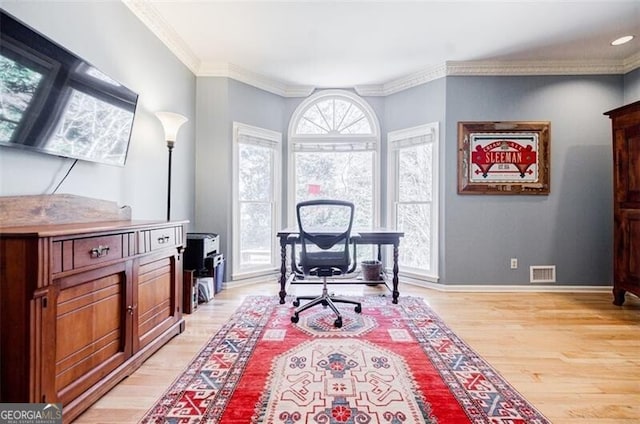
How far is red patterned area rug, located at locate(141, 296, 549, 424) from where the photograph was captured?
1500 millimetres

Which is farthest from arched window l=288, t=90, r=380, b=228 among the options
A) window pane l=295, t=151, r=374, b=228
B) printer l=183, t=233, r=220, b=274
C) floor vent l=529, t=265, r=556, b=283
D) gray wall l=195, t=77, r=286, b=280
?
floor vent l=529, t=265, r=556, b=283

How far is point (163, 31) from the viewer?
2920 mm

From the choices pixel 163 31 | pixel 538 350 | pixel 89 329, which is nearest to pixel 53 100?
pixel 89 329

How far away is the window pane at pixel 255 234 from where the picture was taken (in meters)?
3.98

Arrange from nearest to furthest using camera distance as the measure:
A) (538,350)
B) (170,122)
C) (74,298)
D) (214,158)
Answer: (74,298) → (538,350) → (170,122) → (214,158)

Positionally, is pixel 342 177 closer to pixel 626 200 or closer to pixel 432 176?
pixel 432 176

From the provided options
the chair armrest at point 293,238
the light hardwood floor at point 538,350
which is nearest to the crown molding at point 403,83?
the chair armrest at point 293,238

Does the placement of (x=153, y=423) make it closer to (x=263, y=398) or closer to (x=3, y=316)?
(x=263, y=398)

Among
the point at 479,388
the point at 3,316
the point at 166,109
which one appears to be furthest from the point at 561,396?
the point at 166,109

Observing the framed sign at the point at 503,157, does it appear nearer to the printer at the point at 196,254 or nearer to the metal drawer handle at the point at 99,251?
the printer at the point at 196,254

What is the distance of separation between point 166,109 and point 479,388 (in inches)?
131

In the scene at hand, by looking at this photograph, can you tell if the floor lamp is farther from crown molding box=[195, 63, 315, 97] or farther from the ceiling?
crown molding box=[195, 63, 315, 97]

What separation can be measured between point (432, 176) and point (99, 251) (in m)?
3.43

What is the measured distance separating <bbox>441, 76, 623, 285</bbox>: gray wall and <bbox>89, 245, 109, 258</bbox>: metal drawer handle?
3313 mm
